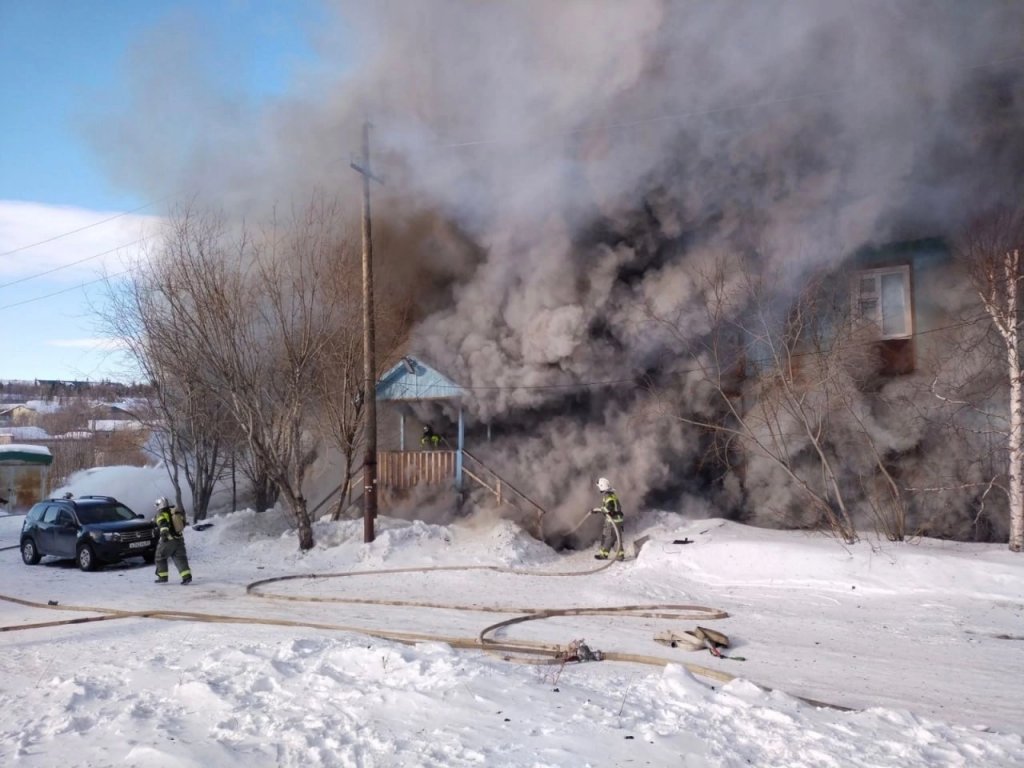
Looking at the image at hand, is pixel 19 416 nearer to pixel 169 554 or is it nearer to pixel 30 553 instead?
pixel 30 553

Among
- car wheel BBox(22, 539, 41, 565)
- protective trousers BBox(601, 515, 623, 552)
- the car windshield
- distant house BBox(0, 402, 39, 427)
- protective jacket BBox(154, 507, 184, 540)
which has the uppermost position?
distant house BBox(0, 402, 39, 427)

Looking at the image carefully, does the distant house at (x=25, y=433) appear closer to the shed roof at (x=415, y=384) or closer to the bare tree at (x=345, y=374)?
the bare tree at (x=345, y=374)

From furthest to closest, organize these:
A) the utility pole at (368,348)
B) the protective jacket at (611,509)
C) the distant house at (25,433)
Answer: the distant house at (25,433) < the utility pole at (368,348) < the protective jacket at (611,509)

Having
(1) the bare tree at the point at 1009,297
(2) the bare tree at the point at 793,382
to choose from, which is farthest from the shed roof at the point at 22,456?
(1) the bare tree at the point at 1009,297

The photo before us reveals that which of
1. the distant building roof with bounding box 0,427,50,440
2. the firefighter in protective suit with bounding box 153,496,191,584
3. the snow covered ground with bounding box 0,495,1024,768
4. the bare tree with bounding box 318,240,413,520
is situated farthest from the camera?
the distant building roof with bounding box 0,427,50,440

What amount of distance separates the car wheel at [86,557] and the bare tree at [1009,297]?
49.7 feet

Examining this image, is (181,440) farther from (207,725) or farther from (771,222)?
(207,725)

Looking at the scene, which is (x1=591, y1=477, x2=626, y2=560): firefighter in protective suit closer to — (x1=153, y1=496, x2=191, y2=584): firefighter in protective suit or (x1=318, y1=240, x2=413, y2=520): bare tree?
(x1=318, y1=240, x2=413, y2=520): bare tree

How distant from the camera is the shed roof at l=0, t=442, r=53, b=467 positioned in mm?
27656

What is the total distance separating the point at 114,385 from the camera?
102 ft

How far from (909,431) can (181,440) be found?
669 inches

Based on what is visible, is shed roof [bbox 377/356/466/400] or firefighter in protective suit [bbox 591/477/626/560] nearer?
firefighter in protective suit [bbox 591/477/626/560]

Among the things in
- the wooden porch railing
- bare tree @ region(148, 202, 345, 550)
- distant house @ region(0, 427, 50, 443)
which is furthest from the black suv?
distant house @ region(0, 427, 50, 443)

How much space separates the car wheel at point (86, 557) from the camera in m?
14.8
